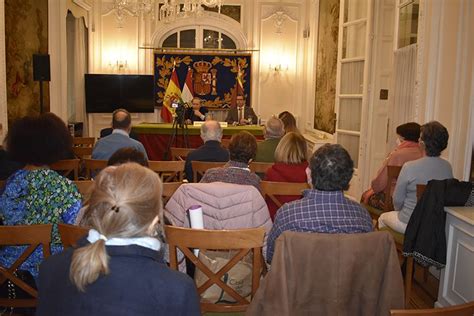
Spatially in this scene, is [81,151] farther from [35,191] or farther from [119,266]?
[119,266]

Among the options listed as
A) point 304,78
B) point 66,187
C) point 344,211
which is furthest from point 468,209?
point 304,78

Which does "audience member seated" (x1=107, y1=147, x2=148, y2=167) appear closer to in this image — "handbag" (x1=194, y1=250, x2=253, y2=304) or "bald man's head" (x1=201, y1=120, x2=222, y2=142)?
"handbag" (x1=194, y1=250, x2=253, y2=304)

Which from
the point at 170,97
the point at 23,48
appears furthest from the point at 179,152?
the point at 170,97

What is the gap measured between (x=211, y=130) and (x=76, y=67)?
6516 millimetres

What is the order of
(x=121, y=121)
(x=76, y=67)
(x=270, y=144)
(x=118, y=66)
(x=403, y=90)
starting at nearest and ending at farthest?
(x=121, y=121) → (x=270, y=144) → (x=403, y=90) → (x=76, y=67) → (x=118, y=66)

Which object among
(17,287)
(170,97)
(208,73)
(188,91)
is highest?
(208,73)

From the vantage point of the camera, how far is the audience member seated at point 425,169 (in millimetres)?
3926

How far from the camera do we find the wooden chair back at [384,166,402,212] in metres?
4.59

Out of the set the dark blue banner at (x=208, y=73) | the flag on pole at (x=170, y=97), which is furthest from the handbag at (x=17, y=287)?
the dark blue banner at (x=208, y=73)

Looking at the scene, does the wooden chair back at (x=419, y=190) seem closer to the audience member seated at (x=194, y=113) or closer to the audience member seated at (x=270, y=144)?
the audience member seated at (x=270, y=144)

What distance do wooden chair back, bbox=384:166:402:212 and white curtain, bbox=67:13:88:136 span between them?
7423 mm

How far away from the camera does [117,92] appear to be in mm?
10859

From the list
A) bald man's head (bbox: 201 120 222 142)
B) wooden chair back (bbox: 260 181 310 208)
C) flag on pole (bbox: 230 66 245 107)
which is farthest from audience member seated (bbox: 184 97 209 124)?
wooden chair back (bbox: 260 181 310 208)

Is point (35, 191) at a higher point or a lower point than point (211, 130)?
lower
